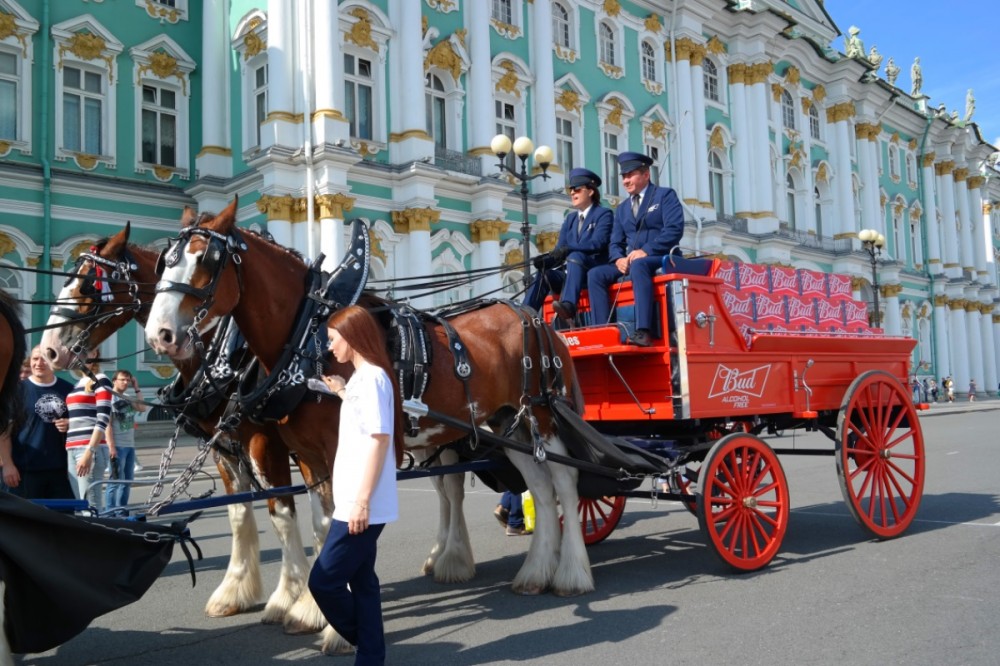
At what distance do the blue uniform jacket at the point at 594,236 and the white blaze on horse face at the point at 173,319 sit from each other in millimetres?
3568

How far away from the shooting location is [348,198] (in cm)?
1970

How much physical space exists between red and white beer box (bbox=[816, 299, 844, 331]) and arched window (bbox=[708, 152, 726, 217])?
2433 centimetres

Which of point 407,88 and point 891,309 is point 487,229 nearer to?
point 407,88

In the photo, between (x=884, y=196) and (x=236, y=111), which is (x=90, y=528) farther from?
(x=884, y=196)

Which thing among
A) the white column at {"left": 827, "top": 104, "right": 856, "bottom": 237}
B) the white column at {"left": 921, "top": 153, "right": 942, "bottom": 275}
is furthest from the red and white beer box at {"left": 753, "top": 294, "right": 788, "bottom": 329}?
the white column at {"left": 921, "top": 153, "right": 942, "bottom": 275}

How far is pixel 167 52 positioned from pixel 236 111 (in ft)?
6.98

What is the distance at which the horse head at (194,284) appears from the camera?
446cm

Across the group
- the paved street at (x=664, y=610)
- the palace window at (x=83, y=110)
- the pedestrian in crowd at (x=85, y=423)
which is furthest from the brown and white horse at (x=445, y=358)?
the palace window at (x=83, y=110)

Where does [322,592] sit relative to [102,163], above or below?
below

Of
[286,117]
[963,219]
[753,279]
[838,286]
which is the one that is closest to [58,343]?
[753,279]

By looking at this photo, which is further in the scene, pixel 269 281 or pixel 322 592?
pixel 269 281

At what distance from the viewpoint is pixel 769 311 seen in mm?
7730

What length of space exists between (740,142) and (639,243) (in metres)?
27.6

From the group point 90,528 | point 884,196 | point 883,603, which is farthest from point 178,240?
point 884,196
